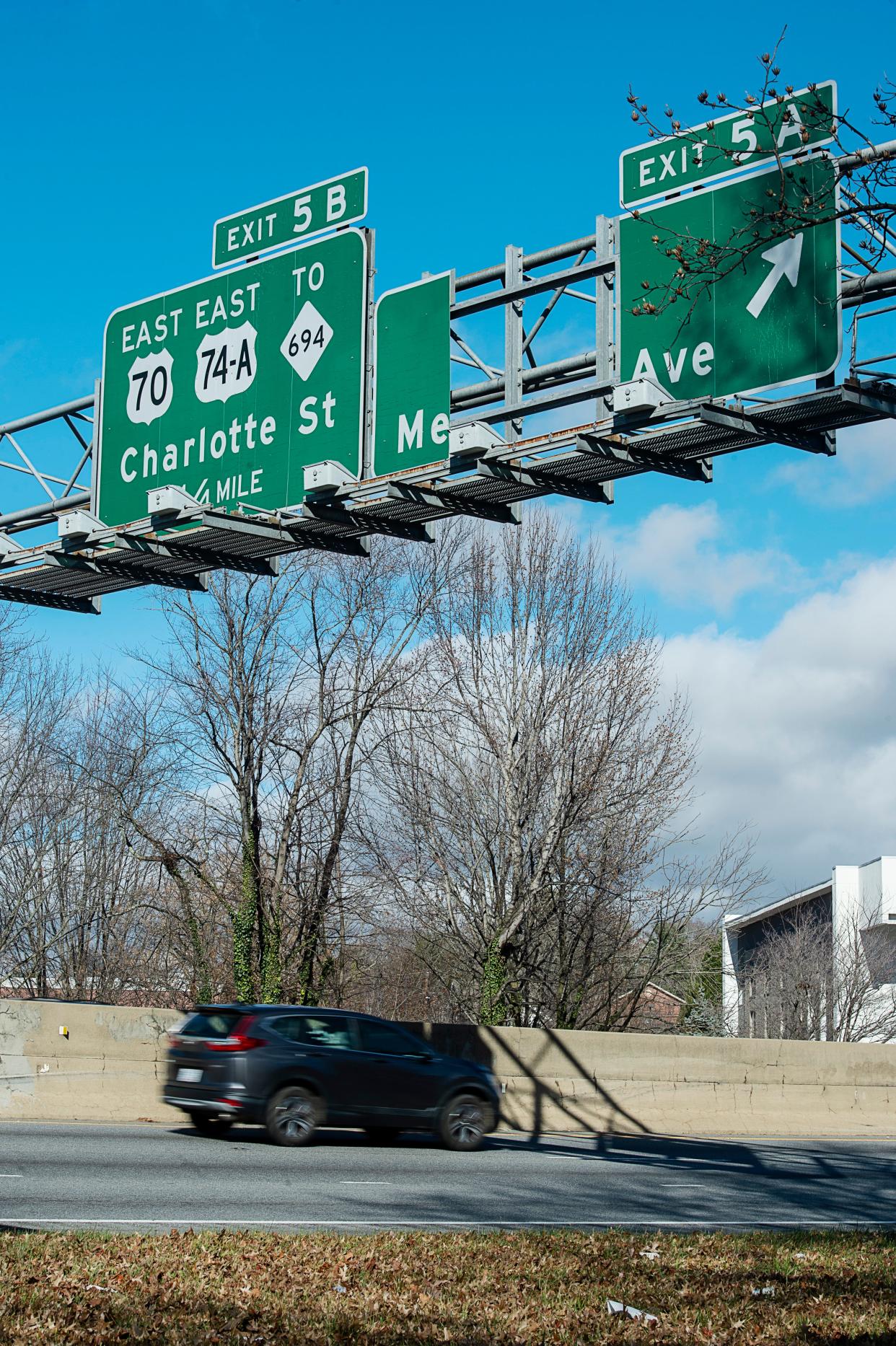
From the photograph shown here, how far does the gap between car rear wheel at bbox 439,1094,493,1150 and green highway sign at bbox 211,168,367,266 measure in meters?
9.82

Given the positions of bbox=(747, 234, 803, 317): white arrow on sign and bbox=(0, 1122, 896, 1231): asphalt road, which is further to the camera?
bbox=(747, 234, 803, 317): white arrow on sign

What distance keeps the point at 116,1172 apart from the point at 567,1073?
10353 mm

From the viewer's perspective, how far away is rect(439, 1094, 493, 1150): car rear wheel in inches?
664

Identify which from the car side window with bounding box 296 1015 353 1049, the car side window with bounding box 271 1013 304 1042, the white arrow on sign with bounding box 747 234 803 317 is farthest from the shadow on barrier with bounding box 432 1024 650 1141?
the white arrow on sign with bounding box 747 234 803 317

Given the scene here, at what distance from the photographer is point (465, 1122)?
17.0 metres

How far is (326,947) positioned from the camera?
3106 centimetres

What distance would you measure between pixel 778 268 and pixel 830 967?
129 ft

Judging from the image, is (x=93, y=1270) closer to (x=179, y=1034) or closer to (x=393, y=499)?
(x=393, y=499)

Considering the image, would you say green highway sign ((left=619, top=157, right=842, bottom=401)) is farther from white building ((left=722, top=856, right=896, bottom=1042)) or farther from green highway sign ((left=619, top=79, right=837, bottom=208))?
white building ((left=722, top=856, right=896, bottom=1042))

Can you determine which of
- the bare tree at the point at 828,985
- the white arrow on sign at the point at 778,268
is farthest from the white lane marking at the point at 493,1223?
the bare tree at the point at 828,985

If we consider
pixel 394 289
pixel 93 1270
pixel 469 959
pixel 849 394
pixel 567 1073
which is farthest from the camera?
pixel 469 959

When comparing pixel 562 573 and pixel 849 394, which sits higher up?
pixel 562 573

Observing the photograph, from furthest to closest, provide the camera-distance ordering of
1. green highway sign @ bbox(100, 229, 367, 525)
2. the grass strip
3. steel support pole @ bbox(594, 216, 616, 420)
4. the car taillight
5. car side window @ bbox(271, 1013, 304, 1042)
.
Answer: car side window @ bbox(271, 1013, 304, 1042) → the car taillight → green highway sign @ bbox(100, 229, 367, 525) → steel support pole @ bbox(594, 216, 616, 420) → the grass strip

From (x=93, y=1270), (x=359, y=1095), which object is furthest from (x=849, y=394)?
(x=359, y=1095)
